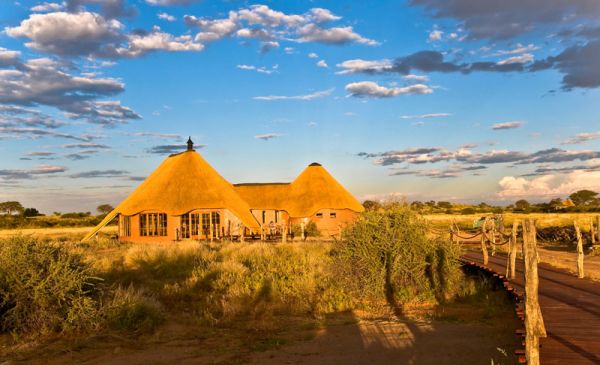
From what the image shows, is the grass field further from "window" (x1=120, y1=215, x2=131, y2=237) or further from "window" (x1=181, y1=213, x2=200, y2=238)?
"window" (x1=120, y1=215, x2=131, y2=237)

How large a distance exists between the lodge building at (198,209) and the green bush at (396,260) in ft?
42.0

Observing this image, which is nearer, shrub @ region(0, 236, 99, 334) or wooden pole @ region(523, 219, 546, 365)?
wooden pole @ region(523, 219, 546, 365)

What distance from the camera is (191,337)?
10914 millimetres

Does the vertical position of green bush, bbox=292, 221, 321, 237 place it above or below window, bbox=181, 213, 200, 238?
below

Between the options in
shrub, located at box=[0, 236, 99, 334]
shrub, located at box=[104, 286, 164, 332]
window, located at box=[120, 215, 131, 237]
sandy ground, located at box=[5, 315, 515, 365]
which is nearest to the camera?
sandy ground, located at box=[5, 315, 515, 365]

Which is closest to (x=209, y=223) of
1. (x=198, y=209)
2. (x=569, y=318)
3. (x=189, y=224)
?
(x=198, y=209)

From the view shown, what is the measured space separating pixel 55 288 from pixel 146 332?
204cm

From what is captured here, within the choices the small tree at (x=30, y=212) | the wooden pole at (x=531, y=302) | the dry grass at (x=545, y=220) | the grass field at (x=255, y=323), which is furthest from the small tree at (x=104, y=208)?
the wooden pole at (x=531, y=302)

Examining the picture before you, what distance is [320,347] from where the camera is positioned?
9.88 meters

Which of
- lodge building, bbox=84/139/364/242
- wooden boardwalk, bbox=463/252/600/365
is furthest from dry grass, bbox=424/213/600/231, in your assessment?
wooden boardwalk, bbox=463/252/600/365

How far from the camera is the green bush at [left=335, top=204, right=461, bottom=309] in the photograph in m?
14.0

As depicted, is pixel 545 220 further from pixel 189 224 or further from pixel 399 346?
pixel 399 346

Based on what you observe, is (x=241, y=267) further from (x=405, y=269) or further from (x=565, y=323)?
(x=565, y=323)

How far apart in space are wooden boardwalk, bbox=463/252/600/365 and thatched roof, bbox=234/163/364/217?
74.1 feet
